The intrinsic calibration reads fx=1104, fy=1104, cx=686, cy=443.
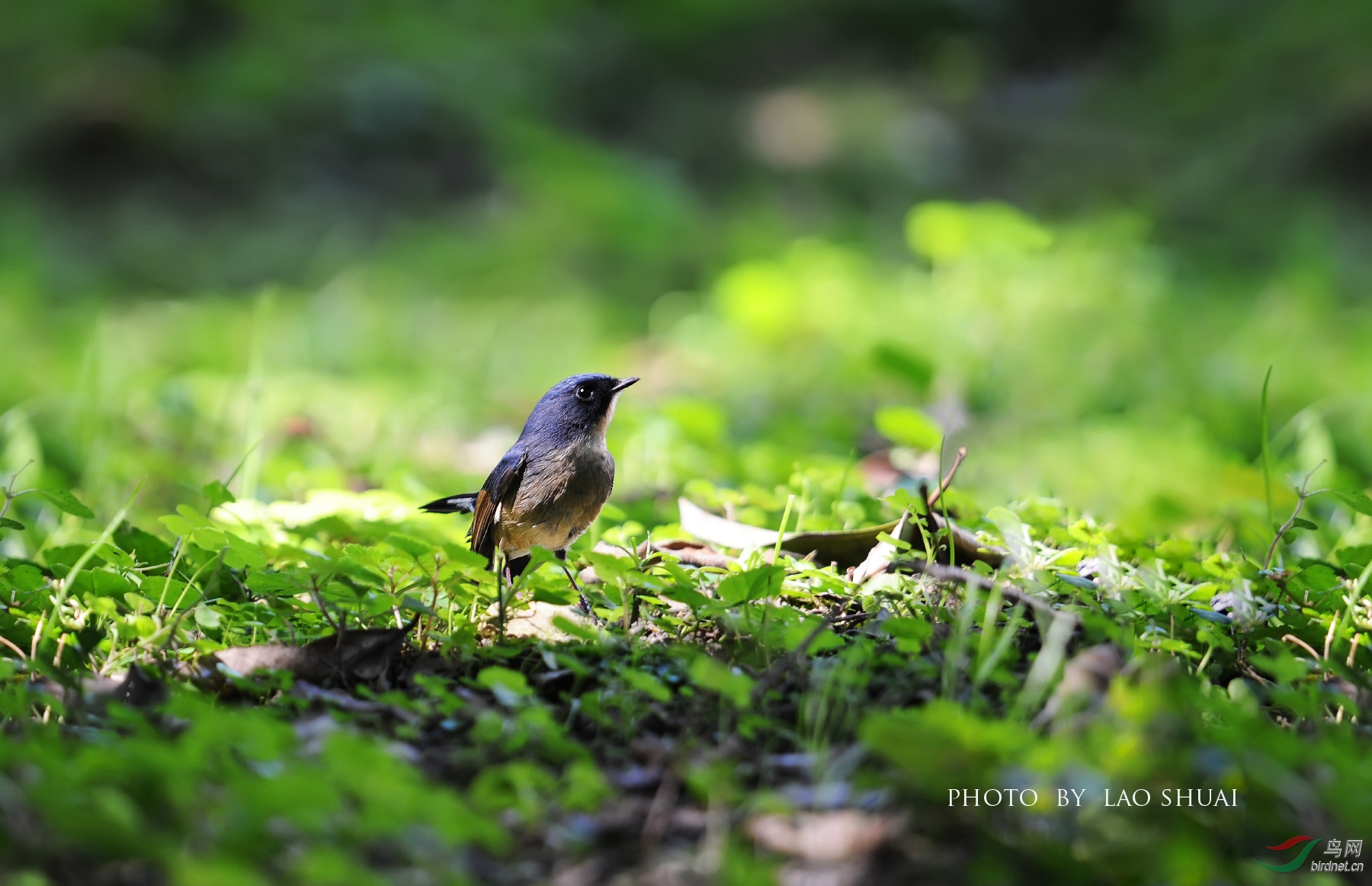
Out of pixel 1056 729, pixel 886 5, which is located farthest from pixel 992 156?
pixel 1056 729

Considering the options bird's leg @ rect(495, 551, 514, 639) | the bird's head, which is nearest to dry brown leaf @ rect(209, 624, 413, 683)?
bird's leg @ rect(495, 551, 514, 639)

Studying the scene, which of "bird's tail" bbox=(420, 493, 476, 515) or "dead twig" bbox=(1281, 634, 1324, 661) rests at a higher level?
Result: "dead twig" bbox=(1281, 634, 1324, 661)

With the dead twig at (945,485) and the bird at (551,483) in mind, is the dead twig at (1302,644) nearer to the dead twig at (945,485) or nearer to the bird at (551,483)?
the dead twig at (945,485)

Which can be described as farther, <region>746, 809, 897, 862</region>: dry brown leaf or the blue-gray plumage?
the blue-gray plumage

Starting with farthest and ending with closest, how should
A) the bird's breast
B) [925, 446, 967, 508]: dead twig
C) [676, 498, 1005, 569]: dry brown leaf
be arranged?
1. the bird's breast
2. [676, 498, 1005, 569]: dry brown leaf
3. [925, 446, 967, 508]: dead twig

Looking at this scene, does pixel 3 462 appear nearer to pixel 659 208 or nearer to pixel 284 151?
pixel 659 208

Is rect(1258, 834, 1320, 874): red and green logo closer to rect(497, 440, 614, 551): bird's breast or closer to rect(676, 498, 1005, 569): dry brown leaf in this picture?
rect(676, 498, 1005, 569): dry brown leaf

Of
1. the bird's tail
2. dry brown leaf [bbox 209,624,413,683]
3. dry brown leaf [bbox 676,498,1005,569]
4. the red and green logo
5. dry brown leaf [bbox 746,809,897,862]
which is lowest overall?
dry brown leaf [bbox 209,624,413,683]

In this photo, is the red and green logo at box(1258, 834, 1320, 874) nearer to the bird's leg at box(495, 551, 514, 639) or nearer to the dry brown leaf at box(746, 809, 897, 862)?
the dry brown leaf at box(746, 809, 897, 862)

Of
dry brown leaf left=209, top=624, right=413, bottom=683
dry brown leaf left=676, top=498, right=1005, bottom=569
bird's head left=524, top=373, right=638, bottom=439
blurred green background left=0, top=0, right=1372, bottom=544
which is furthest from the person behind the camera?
blurred green background left=0, top=0, right=1372, bottom=544

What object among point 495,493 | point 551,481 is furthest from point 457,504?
point 551,481

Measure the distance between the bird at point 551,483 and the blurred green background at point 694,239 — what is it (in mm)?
687

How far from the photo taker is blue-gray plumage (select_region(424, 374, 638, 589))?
2955 millimetres

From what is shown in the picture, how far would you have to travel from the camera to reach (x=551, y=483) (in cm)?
295
